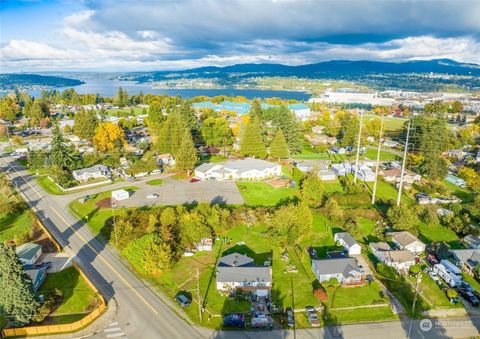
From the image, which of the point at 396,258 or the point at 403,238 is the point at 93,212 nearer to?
the point at 396,258

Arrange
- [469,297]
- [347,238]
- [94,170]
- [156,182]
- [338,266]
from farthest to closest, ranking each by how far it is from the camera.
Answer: [94,170] < [156,182] < [347,238] < [338,266] < [469,297]

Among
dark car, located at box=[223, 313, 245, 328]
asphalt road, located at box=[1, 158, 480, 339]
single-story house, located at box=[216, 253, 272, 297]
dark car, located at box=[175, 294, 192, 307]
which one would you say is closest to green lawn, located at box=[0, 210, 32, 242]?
asphalt road, located at box=[1, 158, 480, 339]

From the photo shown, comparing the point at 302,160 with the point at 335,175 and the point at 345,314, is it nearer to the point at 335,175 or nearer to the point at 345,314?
the point at 335,175

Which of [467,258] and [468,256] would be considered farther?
[468,256]

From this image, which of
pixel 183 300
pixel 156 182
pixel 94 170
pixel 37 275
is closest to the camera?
pixel 183 300

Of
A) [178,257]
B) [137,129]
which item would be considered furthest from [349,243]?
[137,129]

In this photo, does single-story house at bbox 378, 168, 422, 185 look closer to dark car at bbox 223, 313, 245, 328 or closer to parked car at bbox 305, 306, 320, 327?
parked car at bbox 305, 306, 320, 327

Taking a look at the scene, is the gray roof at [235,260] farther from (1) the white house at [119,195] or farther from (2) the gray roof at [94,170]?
(2) the gray roof at [94,170]

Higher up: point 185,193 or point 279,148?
point 279,148

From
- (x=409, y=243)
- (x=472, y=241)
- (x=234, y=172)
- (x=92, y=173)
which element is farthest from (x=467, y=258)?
(x=92, y=173)
